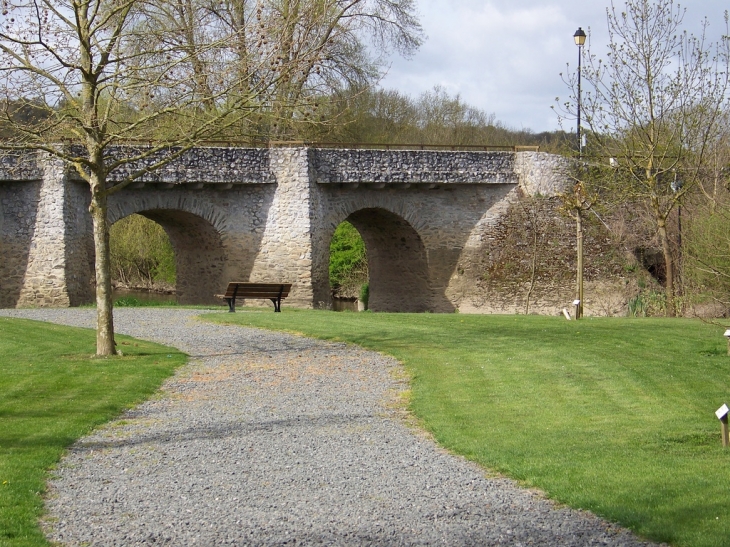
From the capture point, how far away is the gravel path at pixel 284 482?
513cm

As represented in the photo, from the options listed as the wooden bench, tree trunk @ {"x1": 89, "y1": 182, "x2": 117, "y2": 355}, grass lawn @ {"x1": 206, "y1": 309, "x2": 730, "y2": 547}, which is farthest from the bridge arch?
tree trunk @ {"x1": 89, "y1": 182, "x2": 117, "y2": 355}

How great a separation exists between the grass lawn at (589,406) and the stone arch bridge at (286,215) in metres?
7.95

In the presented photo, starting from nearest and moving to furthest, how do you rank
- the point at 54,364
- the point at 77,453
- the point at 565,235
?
the point at 77,453
the point at 54,364
the point at 565,235

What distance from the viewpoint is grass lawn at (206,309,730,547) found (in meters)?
5.61

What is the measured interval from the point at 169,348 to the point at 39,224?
34.9 feet

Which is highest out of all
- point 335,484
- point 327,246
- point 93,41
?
point 93,41

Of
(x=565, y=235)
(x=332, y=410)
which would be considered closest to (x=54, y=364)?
(x=332, y=410)

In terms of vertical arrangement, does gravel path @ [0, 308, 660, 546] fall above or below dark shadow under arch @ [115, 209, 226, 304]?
below

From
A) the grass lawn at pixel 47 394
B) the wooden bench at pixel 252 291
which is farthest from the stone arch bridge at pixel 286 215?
the grass lawn at pixel 47 394

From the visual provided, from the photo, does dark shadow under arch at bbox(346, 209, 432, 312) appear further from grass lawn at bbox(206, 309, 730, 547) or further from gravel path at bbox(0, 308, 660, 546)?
gravel path at bbox(0, 308, 660, 546)

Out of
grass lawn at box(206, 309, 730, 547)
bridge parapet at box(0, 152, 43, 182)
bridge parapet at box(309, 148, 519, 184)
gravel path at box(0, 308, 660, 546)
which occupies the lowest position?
gravel path at box(0, 308, 660, 546)

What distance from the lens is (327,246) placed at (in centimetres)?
2636

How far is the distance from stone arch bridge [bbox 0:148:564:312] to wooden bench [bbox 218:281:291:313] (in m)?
4.48

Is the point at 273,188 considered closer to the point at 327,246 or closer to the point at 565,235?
the point at 327,246
